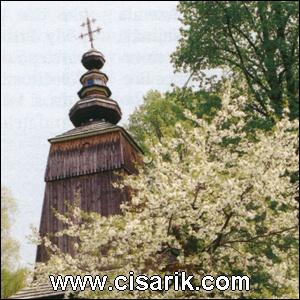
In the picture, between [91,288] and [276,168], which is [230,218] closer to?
[276,168]

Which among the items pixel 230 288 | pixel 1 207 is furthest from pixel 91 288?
pixel 1 207

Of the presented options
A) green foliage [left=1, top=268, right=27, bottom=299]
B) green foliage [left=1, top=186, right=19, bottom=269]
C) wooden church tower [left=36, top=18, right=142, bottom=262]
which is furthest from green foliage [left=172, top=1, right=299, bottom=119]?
green foliage [left=1, top=186, right=19, bottom=269]

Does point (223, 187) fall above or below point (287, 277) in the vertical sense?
above

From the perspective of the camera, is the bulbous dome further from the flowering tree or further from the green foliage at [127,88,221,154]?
the flowering tree

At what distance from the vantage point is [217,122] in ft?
36.9

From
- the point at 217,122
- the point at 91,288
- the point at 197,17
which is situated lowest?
the point at 91,288

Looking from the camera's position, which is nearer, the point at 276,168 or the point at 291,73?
the point at 276,168

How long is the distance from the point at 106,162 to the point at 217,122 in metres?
8.70

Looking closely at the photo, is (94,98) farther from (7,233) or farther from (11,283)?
(7,233)

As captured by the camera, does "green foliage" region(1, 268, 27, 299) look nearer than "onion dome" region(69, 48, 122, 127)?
No

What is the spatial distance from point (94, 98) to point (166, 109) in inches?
178

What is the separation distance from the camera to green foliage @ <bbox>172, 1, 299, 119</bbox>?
51.5ft

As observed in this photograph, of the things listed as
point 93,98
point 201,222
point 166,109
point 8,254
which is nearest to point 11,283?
point 8,254

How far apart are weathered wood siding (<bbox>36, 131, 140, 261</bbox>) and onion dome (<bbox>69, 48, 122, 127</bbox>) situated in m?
2.52
